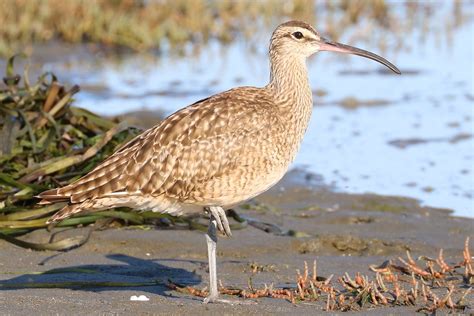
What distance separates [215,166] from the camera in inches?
265

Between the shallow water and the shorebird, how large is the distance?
11.0 feet

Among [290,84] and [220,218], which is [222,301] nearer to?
[220,218]

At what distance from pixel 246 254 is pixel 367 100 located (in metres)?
6.92

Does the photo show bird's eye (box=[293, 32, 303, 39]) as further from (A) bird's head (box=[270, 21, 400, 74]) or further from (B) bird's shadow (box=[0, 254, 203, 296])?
(B) bird's shadow (box=[0, 254, 203, 296])

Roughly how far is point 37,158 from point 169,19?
31.0ft

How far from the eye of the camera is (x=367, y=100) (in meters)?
14.4

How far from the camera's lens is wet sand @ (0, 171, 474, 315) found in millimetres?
6215

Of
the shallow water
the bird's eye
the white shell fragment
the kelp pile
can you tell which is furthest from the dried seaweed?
the shallow water

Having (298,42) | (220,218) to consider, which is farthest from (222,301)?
(298,42)

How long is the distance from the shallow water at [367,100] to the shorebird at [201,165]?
3.35 meters

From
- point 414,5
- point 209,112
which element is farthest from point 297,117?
point 414,5

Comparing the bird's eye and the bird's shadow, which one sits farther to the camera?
the bird's eye

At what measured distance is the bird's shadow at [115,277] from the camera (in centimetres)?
673

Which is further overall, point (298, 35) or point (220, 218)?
point (298, 35)
